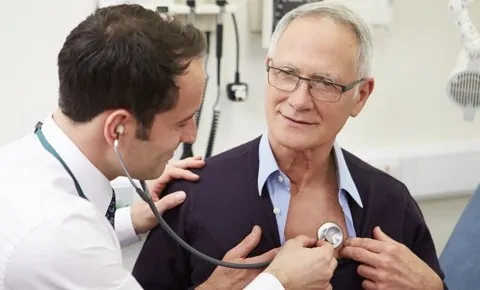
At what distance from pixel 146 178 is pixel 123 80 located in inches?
9.2

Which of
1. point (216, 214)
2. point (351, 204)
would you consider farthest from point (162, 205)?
point (351, 204)

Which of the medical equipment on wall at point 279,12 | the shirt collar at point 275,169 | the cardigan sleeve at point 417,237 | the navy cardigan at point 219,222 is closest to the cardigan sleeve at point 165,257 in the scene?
the navy cardigan at point 219,222

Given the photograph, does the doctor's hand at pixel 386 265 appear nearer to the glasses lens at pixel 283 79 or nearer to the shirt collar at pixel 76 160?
the glasses lens at pixel 283 79

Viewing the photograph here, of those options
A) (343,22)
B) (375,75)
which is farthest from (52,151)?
(375,75)

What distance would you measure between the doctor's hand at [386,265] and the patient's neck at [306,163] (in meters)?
0.19

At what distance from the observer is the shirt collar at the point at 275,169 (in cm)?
155

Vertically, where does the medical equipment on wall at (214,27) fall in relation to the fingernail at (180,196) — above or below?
→ above

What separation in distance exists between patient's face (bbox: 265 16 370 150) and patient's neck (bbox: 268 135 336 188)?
0.05m

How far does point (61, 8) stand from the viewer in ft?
6.53

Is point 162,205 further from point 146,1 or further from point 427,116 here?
point 427,116

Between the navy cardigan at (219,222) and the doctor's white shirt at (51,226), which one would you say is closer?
the doctor's white shirt at (51,226)

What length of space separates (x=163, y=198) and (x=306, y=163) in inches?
14.3

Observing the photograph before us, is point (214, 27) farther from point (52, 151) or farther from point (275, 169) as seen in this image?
point (52, 151)

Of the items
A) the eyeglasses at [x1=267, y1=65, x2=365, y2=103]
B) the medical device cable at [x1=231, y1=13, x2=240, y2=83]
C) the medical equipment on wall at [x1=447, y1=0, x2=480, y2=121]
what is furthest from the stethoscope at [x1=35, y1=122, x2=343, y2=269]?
the medical device cable at [x1=231, y1=13, x2=240, y2=83]
